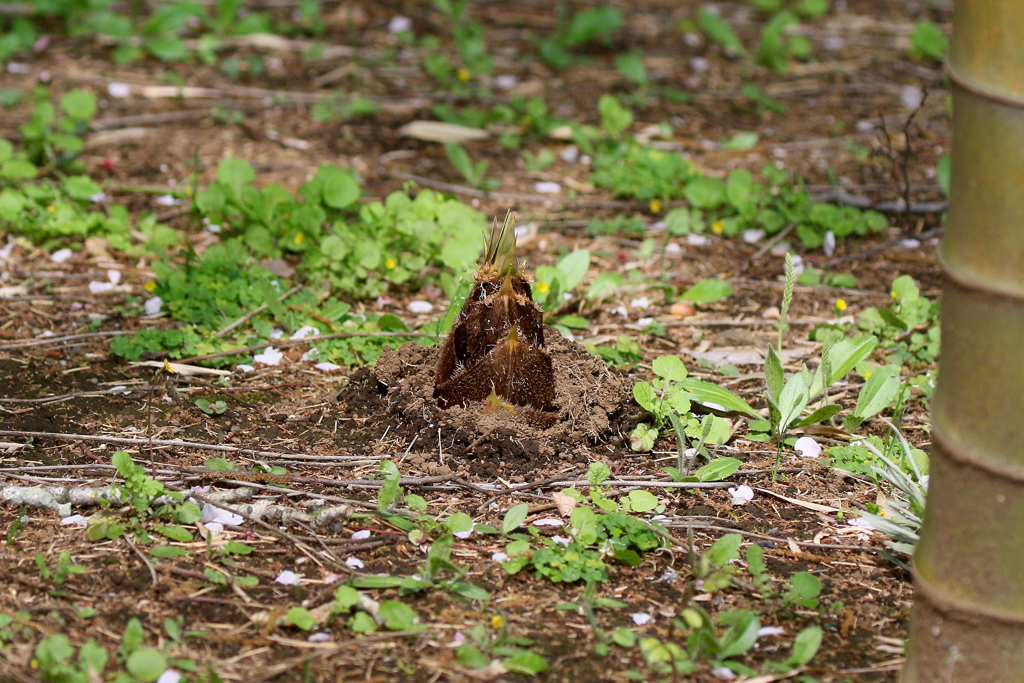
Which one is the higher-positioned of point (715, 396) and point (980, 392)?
point (980, 392)

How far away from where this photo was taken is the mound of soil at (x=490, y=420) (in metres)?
2.62

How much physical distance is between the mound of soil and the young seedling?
0.14ft

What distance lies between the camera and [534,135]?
16.7ft

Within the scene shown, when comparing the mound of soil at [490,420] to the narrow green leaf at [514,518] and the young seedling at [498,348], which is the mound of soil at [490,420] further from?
the narrow green leaf at [514,518]

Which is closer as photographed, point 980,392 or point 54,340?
point 980,392

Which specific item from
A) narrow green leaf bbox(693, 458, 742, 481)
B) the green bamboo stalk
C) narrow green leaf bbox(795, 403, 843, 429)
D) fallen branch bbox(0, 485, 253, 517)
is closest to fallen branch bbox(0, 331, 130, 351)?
fallen branch bbox(0, 485, 253, 517)

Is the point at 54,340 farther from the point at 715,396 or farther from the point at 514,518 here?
the point at 715,396

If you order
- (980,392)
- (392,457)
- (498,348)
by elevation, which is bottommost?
(392,457)

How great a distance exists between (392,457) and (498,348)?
1.28 ft

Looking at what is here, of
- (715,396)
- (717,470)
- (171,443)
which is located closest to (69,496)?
(171,443)

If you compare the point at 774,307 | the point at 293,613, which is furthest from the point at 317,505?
the point at 774,307

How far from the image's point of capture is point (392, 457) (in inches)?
103

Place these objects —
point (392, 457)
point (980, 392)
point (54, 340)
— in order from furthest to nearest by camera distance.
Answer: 1. point (54, 340)
2. point (392, 457)
3. point (980, 392)

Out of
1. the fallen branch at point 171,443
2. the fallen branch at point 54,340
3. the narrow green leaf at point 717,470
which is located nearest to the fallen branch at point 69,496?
the fallen branch at point 171,443
